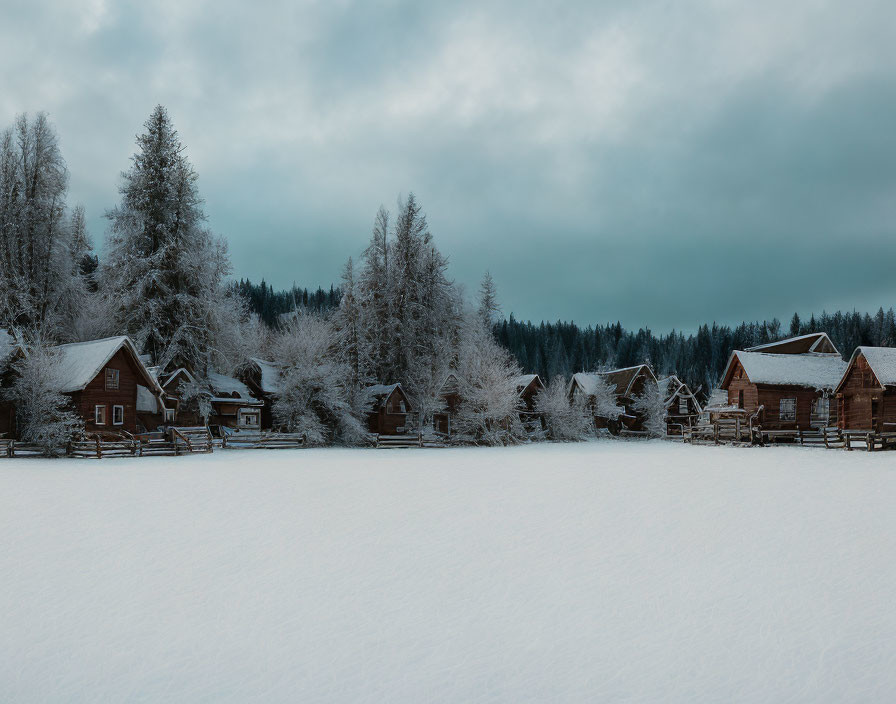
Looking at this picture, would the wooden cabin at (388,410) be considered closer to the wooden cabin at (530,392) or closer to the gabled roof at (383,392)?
the gabled roof at (383,392)

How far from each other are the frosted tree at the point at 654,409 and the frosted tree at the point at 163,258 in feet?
135

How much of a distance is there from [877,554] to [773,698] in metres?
6.42

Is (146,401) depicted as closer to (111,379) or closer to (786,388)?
(111,379)

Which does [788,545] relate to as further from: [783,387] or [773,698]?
[783,387]

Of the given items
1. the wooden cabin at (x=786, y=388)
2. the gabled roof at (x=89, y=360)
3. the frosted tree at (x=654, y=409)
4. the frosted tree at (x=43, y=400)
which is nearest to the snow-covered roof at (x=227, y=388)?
the gabled roof at (x=89, y=360)

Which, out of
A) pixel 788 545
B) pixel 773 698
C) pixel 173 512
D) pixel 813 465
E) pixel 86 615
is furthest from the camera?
pixel 813 465

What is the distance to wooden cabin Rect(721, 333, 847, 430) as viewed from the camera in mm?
48719

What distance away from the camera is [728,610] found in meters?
8.05

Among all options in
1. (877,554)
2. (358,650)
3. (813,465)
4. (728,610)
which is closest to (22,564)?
(358,650)

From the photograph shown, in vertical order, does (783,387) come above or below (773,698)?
above

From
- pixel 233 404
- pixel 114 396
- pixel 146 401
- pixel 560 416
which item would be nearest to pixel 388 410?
pixel 233 404

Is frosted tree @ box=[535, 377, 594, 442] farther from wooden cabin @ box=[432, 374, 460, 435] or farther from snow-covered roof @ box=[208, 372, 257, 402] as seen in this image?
snow-covered roof @ box=[208, 372, 257, 402]

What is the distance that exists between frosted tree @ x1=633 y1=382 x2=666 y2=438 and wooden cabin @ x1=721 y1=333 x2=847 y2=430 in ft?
41.2

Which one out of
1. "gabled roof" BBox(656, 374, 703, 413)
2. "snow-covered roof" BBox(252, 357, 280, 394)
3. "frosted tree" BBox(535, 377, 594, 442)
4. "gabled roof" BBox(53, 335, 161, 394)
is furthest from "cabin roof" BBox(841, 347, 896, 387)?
"gabled roof" BBox(53, 335, 161, 394)
